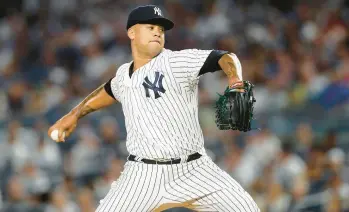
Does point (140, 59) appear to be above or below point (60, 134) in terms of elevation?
above

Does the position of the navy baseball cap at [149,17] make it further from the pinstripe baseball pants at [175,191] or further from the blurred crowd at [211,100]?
the blurred crowd at [211,100]

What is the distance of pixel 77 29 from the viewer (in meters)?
11.5

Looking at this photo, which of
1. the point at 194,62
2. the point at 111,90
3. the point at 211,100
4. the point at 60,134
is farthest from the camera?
the point at 211,100

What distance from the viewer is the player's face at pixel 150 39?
4.64 metres

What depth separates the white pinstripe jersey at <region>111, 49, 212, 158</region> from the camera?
4426 mm

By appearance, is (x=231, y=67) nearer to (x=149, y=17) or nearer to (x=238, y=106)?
(x=238, y=106)

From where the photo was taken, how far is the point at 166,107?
4465 millimetres

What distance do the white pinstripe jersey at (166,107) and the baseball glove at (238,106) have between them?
35 centimetres

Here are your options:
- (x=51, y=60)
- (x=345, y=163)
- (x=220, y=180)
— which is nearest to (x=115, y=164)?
(x=345, y=163)

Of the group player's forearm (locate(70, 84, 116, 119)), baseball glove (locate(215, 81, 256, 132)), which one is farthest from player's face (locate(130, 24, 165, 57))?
baseball glove (locate(215, 81, 256, 132))

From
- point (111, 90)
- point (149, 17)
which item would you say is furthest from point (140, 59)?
point (111, 90)

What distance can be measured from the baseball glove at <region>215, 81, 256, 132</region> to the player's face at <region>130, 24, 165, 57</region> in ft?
2.24

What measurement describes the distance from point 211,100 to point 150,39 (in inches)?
172

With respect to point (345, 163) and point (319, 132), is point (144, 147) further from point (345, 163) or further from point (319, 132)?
point (319, 132)
